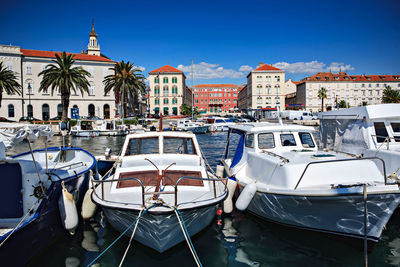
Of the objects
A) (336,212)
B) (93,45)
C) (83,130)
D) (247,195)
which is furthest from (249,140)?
(93,45)

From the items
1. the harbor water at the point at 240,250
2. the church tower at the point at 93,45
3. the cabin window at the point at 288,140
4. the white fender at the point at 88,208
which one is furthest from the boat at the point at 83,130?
the church tower at the point at 93,45

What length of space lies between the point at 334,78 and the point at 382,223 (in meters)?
99.1

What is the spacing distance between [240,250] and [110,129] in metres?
37.7

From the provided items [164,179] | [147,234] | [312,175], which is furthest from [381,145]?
[147,234]

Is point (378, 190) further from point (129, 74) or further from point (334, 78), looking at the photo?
point (334, 78)

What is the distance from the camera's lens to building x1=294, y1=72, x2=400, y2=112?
3728 inches

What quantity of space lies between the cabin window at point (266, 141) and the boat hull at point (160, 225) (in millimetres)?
3787

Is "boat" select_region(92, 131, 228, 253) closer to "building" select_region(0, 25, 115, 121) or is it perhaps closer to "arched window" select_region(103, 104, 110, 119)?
"building" select_region(0, 25, 115, 121)

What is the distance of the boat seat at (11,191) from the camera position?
7129mm

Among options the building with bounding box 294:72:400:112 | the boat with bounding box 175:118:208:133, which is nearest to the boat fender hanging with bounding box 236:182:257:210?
the boat with bounding box 175:118:208:133

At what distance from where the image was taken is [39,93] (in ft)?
202

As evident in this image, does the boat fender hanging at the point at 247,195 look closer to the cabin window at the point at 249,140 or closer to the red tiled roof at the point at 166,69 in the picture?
the cabin window at the point at 249,140

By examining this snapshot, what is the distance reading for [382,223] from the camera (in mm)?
6402

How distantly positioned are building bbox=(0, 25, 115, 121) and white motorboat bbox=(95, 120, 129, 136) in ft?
71.3
